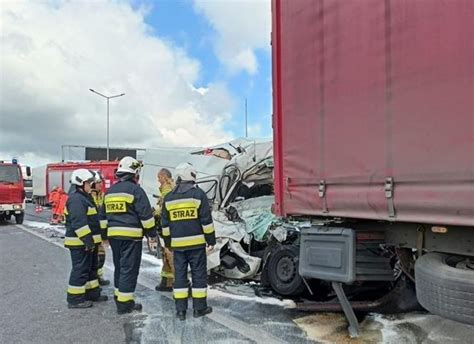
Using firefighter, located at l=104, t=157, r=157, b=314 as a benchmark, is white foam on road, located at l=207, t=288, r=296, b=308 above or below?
below

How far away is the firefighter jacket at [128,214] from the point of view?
5414 millimetres

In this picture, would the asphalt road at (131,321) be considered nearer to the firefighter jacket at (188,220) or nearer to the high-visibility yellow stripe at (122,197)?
the firefighter jacket at (188,220)

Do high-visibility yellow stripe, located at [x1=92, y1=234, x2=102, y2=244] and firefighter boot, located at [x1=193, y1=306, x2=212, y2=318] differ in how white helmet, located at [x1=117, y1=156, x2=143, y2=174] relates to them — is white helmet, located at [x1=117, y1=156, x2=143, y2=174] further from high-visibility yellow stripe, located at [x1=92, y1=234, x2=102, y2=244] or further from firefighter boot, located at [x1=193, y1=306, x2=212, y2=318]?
firefighter boot, located at [x1=193, y1=306, x2=212, y2=318]

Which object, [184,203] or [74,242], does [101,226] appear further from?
[184,203]

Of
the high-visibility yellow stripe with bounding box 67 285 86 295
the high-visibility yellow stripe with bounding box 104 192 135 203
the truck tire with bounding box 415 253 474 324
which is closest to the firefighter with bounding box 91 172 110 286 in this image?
the high-visibility yellow stripe with bounding box 104 192 135 203

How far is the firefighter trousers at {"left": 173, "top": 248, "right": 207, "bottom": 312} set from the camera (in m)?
5.14

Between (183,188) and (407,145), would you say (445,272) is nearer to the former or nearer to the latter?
(407,145)

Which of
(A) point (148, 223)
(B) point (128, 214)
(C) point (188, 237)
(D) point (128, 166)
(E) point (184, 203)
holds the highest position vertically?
(D) point (128, 166)

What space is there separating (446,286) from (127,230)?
3.50 m

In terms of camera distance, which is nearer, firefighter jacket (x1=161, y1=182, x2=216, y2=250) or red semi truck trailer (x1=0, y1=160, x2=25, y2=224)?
firefighter jacket (x1=161, y1=182, x2=216, y2=250)

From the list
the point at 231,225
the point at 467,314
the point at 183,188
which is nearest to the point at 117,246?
the point at 183,188

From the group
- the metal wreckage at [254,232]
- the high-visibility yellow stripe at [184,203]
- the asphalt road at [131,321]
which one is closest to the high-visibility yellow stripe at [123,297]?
the asphalt road at [131,321]

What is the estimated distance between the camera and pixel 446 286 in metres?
2.96

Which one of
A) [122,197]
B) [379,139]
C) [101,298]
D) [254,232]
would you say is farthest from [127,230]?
[379,139]
